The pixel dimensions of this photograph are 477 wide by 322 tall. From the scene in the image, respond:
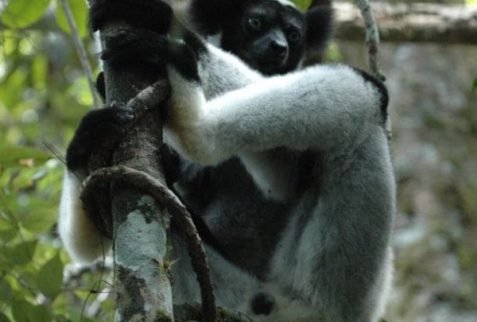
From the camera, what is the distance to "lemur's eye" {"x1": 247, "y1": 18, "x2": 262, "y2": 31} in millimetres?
4695

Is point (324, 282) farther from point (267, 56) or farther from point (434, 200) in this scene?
point (434, 200)

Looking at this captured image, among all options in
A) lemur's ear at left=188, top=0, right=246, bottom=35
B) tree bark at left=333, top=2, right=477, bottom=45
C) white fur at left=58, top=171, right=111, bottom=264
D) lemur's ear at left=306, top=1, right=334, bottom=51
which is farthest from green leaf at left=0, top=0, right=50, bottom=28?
tree bark at left=333, top=2, right=477, bottom=45

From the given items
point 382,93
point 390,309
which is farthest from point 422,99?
point 382,93

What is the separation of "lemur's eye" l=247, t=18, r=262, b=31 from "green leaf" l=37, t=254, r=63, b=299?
6.39 ft

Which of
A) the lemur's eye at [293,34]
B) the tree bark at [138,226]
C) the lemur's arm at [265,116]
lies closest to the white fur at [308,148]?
the lemur's arm at [265,116]

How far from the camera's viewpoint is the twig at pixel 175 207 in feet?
8.29

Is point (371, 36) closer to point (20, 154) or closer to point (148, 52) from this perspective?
point (148, 52)

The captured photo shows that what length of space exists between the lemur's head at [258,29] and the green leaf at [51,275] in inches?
66.6

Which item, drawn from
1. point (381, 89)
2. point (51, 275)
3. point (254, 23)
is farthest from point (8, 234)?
point (254, 23)

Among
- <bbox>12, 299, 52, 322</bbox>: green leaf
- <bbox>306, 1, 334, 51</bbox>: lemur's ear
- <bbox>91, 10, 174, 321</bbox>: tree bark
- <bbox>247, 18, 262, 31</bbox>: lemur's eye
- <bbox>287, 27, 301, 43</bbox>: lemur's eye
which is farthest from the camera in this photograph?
<bbox>306, 1, 334, 51</bbox>: lemur's ear

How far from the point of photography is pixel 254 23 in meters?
4.71

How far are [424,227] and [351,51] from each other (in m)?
2.25

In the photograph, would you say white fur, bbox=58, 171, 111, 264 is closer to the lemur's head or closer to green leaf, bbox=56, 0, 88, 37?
green leaf, bbox=56, 0, 88, 37

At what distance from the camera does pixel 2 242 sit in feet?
12.4
